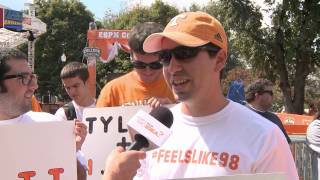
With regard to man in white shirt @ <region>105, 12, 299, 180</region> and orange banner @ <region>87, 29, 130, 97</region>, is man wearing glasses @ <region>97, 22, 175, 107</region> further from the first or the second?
orange banner @ <region>87, 29, 130, 97</region>

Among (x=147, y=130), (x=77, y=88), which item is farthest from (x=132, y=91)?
(x=147, y=130)

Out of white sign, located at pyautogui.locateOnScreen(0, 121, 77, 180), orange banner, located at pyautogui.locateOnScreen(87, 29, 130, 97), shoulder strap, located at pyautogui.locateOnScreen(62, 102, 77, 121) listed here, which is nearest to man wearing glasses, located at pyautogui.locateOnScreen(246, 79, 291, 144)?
shoulder strap, located at pyautogui.locateOnScreen(62, 102, 77, 121)

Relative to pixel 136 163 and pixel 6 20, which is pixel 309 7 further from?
pixel 136 163

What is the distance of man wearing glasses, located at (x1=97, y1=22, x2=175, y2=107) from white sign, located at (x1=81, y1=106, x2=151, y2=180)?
16 centimetres

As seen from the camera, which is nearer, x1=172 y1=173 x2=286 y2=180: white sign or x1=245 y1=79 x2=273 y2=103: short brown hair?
x1=172 y1=173 x2=286 y2=180: white sign

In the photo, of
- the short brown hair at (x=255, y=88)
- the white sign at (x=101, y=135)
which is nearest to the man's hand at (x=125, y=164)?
the white sign at (x=101, y=135)

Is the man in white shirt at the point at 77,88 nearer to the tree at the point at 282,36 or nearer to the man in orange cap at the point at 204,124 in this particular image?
the man in orange cap at the point at 204,124

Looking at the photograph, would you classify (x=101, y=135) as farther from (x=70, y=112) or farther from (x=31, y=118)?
(x=70, y=112)

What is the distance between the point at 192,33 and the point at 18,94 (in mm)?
1559

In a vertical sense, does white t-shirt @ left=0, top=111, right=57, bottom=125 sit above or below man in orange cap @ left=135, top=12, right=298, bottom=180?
below

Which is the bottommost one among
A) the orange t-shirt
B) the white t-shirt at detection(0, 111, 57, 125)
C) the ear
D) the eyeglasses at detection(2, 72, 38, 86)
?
the white t-shirt at detection(0, 111, 57, 125)

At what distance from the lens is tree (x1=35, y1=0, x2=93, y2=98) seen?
49125 millimetres

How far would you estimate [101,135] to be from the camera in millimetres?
4043

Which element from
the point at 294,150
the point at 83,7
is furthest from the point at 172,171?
the point at 83,7
